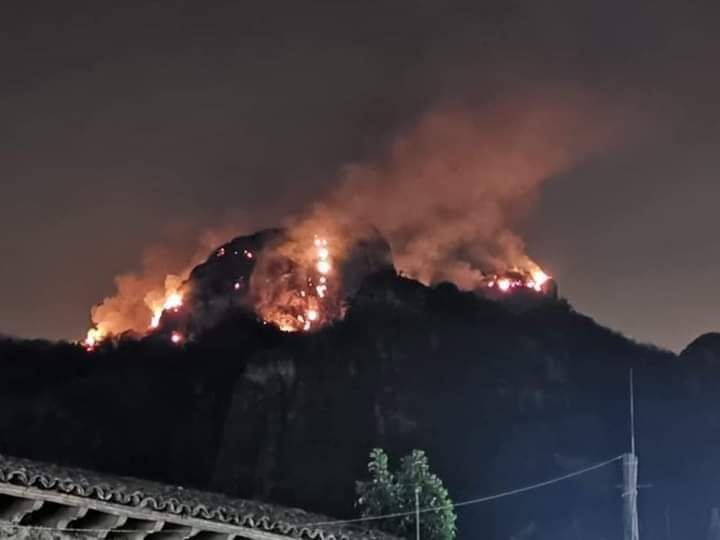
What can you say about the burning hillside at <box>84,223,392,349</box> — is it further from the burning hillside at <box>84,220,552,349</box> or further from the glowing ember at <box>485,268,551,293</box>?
the glowing ember at <box>485,268,551,293</box>

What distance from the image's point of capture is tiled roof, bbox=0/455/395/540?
539 inches

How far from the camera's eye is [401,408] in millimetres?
54562

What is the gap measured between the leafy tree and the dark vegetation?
13.1 meters

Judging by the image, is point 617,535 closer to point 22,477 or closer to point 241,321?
point 241,321

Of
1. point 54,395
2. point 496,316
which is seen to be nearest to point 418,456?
point 496,316

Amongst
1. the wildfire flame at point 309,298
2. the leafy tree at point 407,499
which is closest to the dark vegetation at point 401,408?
the wildfire flame at point 309,298

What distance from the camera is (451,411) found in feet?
180

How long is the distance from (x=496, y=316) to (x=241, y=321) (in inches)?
681

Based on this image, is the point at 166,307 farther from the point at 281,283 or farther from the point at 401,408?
the point at 401,408

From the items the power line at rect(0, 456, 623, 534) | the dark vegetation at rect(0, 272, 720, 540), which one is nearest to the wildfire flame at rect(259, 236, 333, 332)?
the dark vegetation at rect(0, 272, 720, 540)

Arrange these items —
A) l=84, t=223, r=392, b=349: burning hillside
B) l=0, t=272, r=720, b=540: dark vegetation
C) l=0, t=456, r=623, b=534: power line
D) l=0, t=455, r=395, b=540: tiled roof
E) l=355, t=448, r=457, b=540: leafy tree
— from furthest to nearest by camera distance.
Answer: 1. l=84, t=223, r=392, b=349: burning hillside
2. l=0, t=272, r=720, b=540: dark vegetation
3. l=355, t=448, r=457, b=540: leafy tree
4. l=0, t=456, r=623, b=534: power line
5. l=0, t=455, r=395, b=540: tiled roof

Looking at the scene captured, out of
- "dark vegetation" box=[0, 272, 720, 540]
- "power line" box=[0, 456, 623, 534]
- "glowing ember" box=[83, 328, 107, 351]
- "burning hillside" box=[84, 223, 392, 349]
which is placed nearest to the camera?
"power line" box=[0, 456, 623, 534]

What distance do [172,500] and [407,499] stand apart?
19097 millimetres

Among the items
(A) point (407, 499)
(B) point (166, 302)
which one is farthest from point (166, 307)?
(A) point (407, 499)
